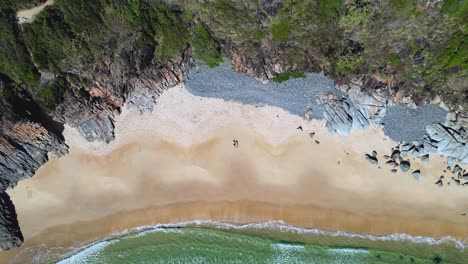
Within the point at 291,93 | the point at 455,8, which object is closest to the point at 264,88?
the point at 291,93

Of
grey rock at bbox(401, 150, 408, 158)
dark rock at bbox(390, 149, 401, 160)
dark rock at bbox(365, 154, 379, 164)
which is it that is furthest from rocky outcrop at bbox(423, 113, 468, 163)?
dark rock at bbox(365, 154, 379, 164)

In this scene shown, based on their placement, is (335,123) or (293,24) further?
(335,123)

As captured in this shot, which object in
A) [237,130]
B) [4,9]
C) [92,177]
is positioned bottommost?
[92,177]

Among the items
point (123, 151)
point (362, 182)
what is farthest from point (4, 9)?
point (362, 182)

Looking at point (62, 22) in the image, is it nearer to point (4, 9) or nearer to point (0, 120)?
point (4, 9)

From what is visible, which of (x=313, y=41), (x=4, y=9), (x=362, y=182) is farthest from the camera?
(x=362, y=182)

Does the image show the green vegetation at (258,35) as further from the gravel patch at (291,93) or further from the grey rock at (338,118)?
the grey rock at (338,118)

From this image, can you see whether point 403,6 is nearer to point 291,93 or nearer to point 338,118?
point 338,118
